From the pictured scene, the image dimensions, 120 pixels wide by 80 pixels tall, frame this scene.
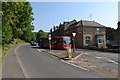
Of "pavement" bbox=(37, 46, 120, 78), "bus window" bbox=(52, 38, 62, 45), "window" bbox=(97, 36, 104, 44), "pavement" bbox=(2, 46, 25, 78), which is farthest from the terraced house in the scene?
"pavement" bbox=(2, 46, 25, 78)

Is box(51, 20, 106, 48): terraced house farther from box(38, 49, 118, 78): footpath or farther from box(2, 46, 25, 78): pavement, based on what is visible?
box(2, 46, 25, 78): pavement

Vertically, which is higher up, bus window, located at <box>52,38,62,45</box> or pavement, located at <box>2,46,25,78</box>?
bus window, located at <box>52,38,62,45</box>

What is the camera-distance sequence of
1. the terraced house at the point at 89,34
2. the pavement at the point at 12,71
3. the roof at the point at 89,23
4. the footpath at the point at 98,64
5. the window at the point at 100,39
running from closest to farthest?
the pavement at the point at 12,71 < the footpath at the point at 98,64 < the terraced house at the point at 89,34 < the window at the point at 100,39 < the roof at the point at 89,23

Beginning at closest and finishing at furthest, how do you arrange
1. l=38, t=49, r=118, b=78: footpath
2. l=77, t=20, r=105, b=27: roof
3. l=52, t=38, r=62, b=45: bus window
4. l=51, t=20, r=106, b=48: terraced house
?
l=38, t=49, r=118, b=78: footpath < l=52, t=38, r=62, b=45: bus window < l=51, t=20, r=106, b=48: terraced house < l=77, t=20, r=105, b=27: roof

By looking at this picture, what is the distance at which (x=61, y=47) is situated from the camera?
33.3 metres

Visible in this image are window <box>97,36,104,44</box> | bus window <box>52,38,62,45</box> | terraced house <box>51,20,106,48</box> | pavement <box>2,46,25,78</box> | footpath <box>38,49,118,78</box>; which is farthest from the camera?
window <box>97,36,104,44</box>

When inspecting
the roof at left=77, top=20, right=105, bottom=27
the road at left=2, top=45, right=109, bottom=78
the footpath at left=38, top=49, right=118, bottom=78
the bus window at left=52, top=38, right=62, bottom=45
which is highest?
the roof at left=77, top=20, right=105, bottom=27

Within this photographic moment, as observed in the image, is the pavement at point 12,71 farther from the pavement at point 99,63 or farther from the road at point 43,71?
the pavement at point 99,63

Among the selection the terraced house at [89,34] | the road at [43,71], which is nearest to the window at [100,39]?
the terraced house at [89,34]

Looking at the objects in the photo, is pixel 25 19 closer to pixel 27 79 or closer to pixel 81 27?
pixel 81 27

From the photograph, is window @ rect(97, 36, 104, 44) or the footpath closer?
the footpath

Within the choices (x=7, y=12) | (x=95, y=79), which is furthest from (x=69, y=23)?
(x=95, y=79)

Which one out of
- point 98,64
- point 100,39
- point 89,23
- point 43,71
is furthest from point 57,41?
point 43,71

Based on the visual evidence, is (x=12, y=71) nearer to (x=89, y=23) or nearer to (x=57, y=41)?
(x=57, y=41)
